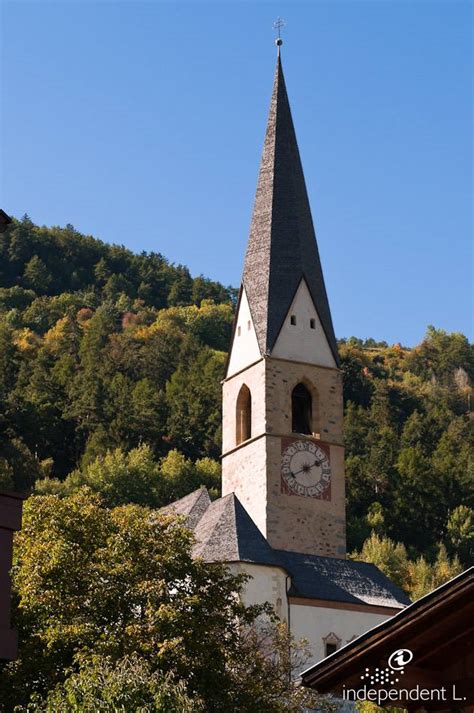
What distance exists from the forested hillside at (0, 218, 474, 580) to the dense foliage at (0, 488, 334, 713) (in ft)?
118

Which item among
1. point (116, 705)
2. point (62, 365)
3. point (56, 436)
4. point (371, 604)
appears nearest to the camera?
point (116, 705)

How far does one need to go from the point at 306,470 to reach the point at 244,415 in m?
2.72

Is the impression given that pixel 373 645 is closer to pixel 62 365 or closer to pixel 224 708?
pixel 224 708

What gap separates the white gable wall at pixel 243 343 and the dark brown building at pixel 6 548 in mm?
27600

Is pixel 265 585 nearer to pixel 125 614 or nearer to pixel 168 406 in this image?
pixel 125 614

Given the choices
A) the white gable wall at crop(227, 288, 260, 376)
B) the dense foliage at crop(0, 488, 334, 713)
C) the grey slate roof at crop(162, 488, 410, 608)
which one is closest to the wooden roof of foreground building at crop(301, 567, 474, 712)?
the dense foliage at crop(0, 488, 334, 713)

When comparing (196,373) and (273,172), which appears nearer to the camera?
(273,172)

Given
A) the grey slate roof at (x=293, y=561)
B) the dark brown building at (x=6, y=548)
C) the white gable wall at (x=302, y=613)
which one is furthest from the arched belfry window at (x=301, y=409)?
the dark brown building at (x=6, y=548)

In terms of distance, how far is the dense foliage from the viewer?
23.5m

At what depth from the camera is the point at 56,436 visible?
87688 millimetres

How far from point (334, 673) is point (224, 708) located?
14.7 metres

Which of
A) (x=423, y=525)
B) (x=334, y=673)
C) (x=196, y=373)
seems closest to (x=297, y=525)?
(x=334, y=673)

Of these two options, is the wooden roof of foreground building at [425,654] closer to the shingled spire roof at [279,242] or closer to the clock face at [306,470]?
the clock face at [306,470]

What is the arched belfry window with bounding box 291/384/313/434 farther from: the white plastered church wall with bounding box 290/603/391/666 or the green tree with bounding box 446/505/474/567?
the green tree with bounding box 446/505/474/567
